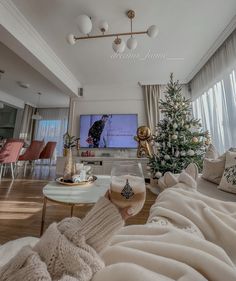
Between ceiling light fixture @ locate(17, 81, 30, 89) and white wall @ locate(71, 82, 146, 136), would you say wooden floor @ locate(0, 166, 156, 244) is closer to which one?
white wall @ locate(71, 82, 146, 136)

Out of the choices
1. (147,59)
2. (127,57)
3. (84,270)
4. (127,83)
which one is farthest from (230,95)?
(84,270)

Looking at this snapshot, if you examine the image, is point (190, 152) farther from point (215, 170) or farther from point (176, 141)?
point (215, 170)

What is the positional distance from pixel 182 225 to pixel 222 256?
0.19 metres

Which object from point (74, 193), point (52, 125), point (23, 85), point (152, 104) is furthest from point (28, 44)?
point (52, 125)

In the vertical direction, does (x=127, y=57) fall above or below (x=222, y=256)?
above

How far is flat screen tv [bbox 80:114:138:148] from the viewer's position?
12.2ft

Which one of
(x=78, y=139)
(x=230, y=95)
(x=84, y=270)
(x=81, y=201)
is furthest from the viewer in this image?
(x=78, y=139)

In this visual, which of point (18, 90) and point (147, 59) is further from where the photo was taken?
point (18, 90)

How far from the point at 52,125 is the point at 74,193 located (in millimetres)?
5590

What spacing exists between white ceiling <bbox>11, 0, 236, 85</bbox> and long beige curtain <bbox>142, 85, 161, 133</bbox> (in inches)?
22.2

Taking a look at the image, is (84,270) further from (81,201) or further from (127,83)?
(127,83)

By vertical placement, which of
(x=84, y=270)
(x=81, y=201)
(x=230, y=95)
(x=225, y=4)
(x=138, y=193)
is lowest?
(x=81, y=201)

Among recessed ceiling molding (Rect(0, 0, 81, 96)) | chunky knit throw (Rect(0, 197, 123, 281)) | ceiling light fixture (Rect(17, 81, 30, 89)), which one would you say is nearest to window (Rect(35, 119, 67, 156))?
ceiling light fixture (Rect(17, 81, 30, 89))

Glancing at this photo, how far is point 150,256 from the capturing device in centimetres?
35
